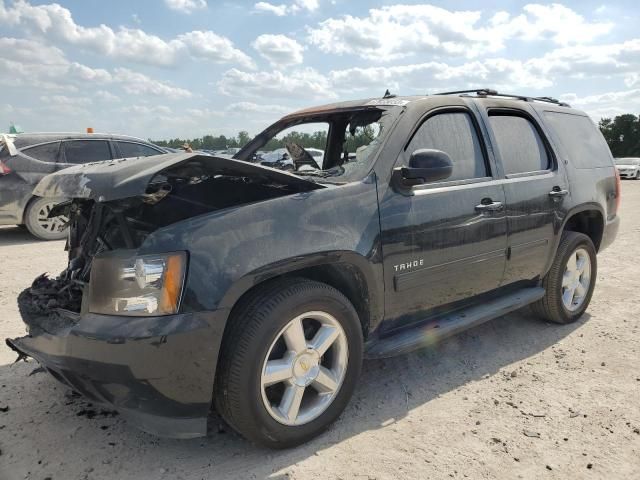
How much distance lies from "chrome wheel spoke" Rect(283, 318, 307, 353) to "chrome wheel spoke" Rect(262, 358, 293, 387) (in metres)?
0.07

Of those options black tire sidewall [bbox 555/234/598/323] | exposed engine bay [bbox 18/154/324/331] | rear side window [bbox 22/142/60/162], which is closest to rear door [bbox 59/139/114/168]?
rear side window [bbox 22/142/60/162]

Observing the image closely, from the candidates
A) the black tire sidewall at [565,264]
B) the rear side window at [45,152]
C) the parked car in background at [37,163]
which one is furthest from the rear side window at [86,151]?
the black tire sidewall at [565,264]

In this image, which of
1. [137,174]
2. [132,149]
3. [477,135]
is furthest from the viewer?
[132,149]

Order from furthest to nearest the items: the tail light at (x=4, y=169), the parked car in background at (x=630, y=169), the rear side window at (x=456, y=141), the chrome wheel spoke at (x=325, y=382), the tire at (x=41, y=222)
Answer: the parked car in background at (x=630, y=169) → the tire at (x=41, y=222) → the tail light at (x=4, y=169) → the rear side window at (x=456, y=141) → the chrome wheel spoke at (x=325, y=382)

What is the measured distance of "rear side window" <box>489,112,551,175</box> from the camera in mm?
3584

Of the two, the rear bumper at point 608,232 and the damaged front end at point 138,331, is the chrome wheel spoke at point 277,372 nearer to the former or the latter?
the damaged front end at point 138,331

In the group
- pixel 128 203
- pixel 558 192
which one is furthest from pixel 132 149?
pixel 558 192

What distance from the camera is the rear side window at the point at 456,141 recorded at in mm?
3135

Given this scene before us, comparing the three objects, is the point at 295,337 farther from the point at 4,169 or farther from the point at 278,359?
the point at 4,169

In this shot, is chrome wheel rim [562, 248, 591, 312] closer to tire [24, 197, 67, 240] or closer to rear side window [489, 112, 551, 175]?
rear side window [489, 112, 551, 175]

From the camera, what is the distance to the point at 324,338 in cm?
254

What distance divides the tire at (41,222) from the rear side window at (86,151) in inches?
31.8

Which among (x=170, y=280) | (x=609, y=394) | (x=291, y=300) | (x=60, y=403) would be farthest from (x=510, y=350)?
(x=60, y=403)

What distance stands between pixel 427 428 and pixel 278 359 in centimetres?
91
